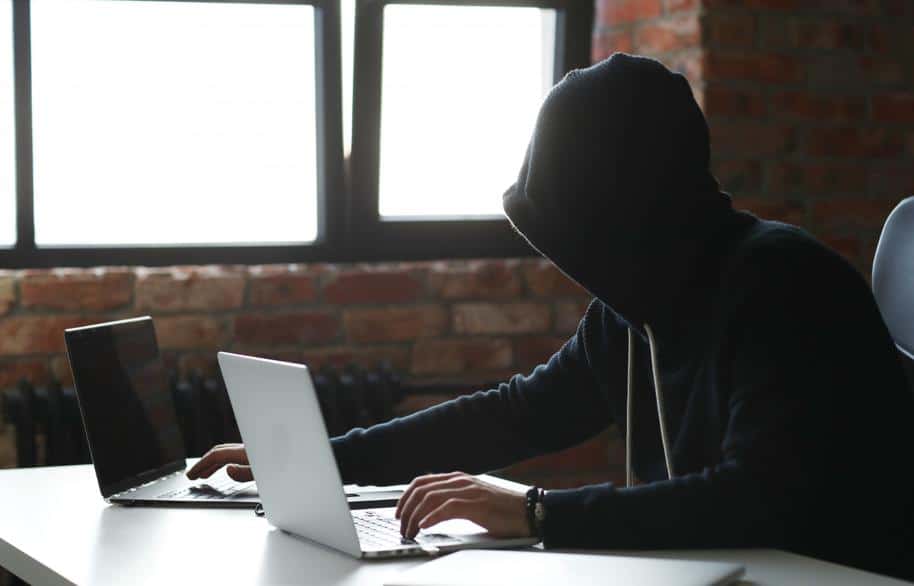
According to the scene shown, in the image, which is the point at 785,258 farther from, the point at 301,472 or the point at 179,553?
the point at 179,553

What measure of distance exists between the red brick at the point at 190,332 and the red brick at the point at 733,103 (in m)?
1.20

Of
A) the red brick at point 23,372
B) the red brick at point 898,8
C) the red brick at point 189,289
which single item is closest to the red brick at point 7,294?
the red brick at point 23,372

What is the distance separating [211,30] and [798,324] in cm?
189

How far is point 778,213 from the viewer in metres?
3.08

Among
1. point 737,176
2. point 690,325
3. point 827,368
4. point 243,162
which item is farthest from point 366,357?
point 827,368

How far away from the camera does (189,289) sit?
283cm

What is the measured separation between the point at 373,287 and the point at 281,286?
213mm

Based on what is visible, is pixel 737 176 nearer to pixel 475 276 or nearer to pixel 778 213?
pixel 778 213

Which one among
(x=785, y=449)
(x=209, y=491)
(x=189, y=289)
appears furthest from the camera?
(x=189, y=289)

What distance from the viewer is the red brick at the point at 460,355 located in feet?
9.88

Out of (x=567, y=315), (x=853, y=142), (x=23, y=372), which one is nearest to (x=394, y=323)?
(x=567, y=315)

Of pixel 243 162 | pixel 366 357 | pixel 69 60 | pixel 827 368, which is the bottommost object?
pixel 366 357

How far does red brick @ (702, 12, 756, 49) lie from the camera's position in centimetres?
294

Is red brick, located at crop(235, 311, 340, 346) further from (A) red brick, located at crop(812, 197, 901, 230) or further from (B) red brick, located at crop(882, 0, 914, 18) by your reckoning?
(B) red brick, located at crop(882, 0, 914, 18)
